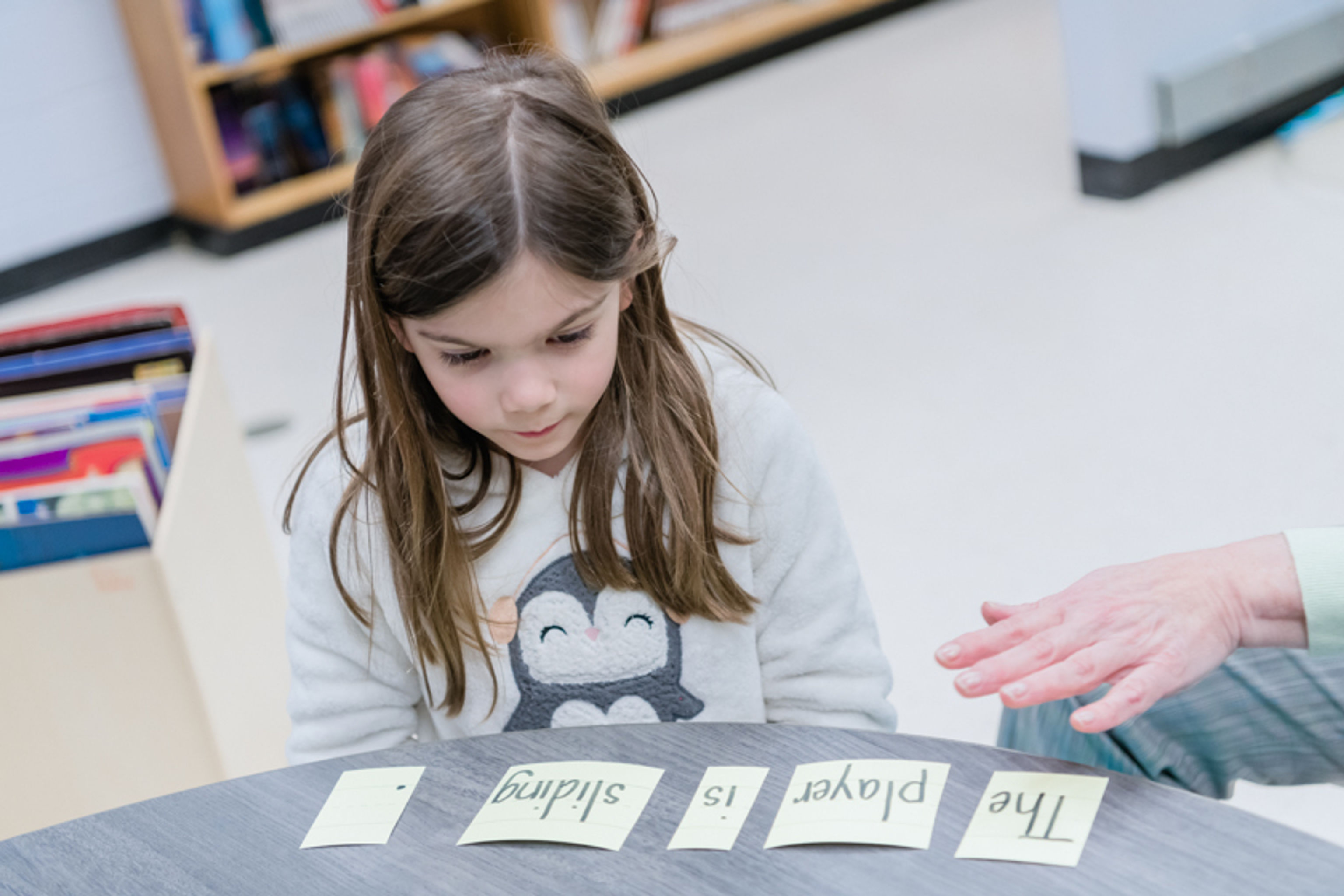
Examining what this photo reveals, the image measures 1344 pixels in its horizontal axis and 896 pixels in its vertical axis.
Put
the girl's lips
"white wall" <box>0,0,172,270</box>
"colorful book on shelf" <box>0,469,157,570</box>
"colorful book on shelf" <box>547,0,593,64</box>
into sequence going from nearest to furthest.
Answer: the girl's lips, "colorful book on shelf" <box>0,469,157,570</box>, "white wall" <box>0,0,172,270</box>, "colorful book on shelf" <box>547,0,593,64</box>

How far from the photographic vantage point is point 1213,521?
6.66ft

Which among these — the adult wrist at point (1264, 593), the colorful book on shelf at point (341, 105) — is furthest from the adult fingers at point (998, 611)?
the colorful book on shelf at point (341, 105)

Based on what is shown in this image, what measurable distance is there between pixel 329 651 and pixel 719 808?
47 centimetres

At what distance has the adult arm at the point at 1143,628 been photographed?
84 centimetres

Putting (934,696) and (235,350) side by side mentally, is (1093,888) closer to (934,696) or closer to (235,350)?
(934,696)

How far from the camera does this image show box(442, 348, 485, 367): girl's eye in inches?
39.7

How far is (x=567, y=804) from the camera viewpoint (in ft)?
2.73

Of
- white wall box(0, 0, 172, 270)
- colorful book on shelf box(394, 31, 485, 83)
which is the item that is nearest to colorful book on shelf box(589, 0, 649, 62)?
colorful book on shelf box(394, 31, 485, 83)

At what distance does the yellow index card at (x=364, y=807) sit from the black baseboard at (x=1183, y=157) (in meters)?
2.62

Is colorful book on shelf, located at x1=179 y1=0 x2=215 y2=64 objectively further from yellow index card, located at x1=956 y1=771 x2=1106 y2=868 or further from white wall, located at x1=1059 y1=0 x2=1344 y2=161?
yellow index card, located at x1=956 y1=771 x2=1106 y2=868

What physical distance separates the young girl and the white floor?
0.68 meters

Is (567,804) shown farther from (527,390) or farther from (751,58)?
(751,58)

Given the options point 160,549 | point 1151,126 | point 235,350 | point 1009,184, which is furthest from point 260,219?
point 160,549

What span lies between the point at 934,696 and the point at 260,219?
2677mm
